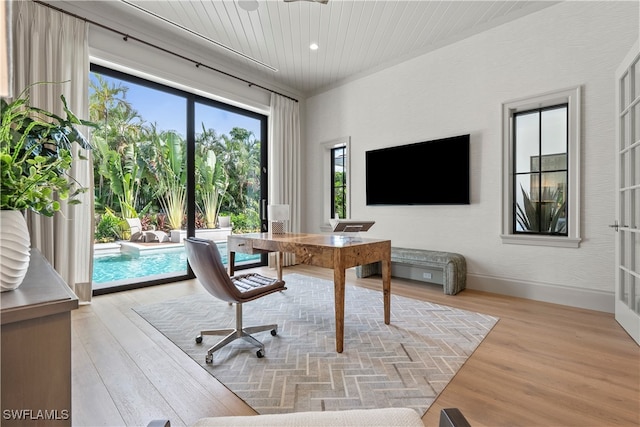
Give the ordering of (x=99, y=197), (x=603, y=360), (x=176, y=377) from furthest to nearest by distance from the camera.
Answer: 1. (x=99, y=197)
2. (x=603, y=360)
3. (x=176, y=377)

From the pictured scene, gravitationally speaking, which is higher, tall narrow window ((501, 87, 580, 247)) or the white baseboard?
tall narrow window ((501, 87, 580, 247))

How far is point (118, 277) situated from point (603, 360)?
527 cm

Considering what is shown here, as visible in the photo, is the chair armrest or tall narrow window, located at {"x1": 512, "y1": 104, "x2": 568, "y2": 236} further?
tall narrow window, located at {"x1": 512, "y1": 104, "x2": 568, "y2": 236}

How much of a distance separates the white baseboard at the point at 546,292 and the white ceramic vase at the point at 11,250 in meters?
4.01

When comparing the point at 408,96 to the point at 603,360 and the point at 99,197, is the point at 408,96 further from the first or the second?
the point at 99,197

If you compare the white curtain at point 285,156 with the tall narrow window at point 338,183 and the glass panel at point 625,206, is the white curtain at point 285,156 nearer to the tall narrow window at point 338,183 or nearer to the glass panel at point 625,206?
the tall narrow window at point 338,183

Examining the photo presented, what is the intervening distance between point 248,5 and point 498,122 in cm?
313

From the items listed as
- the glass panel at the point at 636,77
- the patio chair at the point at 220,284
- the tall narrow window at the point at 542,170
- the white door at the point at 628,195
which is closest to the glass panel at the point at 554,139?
the tall narrow window at the point at 542,170

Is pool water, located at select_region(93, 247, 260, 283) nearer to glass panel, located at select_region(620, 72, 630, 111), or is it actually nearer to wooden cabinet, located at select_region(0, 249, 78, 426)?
wooden cabinet, located at select_region(0, 249, 78, 426)

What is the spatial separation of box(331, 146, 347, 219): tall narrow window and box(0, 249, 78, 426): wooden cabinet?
455 cm

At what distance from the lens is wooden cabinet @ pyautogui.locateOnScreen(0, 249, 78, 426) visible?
0.69 metres

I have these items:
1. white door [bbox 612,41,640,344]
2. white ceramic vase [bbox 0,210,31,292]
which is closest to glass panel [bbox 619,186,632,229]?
white door [bbox 612,41,640,344]

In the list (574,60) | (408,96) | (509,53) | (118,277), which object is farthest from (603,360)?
(118,277)

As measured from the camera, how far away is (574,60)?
9.74 feet
